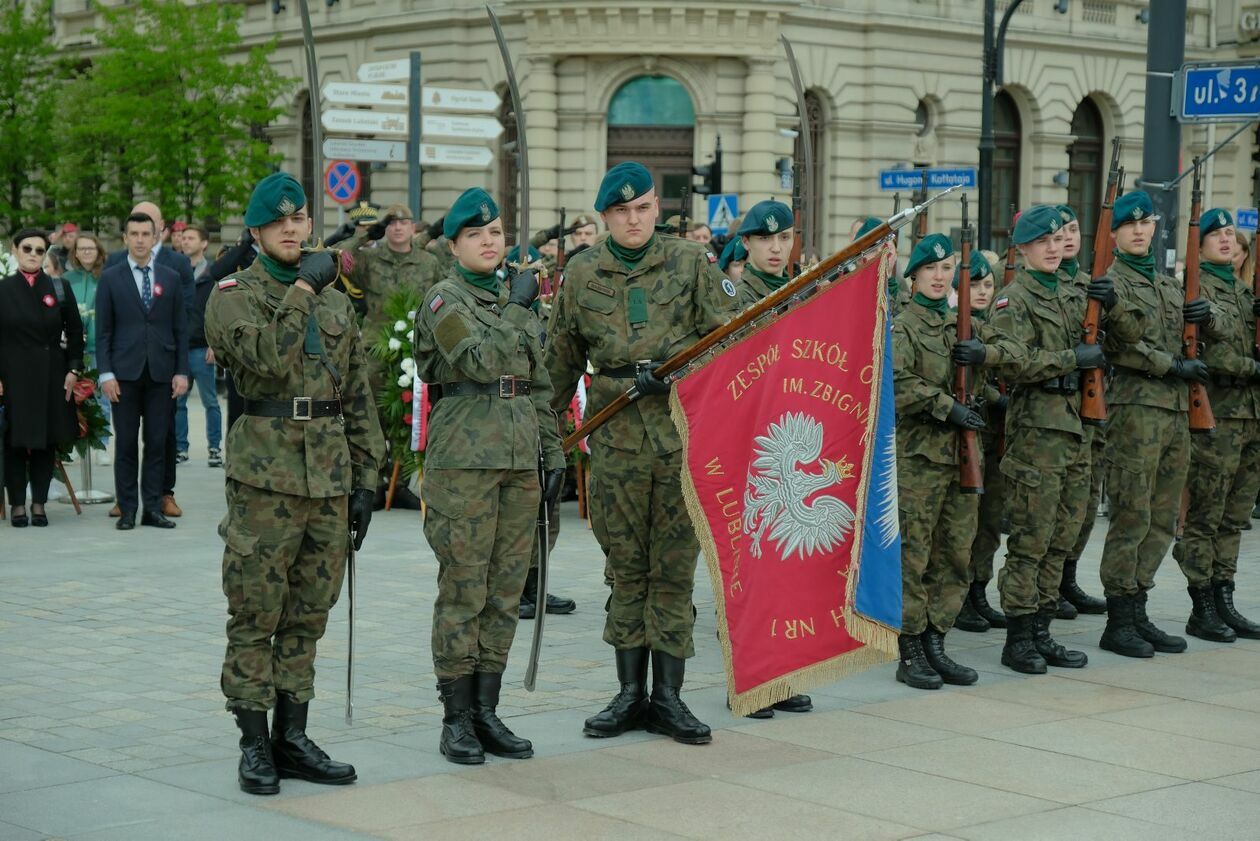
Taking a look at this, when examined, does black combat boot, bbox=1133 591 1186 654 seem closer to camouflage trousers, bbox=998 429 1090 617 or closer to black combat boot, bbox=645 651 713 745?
camouflage trousers, bbox=998 429 1090 617

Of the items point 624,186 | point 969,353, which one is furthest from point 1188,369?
point 624,186

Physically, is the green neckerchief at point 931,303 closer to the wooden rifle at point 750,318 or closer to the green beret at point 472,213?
the wooden rifle at point 750,318

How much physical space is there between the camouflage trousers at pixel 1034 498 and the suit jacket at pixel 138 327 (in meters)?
6.88

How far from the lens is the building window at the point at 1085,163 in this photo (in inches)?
1612

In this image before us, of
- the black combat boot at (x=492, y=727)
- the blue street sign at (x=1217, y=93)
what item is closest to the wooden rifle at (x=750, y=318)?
the black combat boot at (x=492, y=727)

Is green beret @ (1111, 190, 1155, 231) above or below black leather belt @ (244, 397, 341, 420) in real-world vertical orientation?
above

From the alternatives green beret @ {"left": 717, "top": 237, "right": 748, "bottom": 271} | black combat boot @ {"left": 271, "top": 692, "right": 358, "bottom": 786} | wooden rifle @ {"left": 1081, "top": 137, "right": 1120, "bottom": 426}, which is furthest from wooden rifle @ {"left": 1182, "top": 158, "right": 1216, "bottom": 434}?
→ black combat boot @ {"left": 271, "top": 692, "right": 358, "bottom": 786}

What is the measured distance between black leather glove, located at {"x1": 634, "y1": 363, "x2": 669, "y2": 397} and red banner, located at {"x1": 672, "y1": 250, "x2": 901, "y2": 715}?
2.9 inches

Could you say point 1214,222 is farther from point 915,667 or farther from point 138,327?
point 138,327

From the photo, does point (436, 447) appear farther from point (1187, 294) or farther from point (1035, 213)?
point (1187, 294)

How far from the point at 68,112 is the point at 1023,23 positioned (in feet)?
63.9

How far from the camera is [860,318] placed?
→ 7.52 m

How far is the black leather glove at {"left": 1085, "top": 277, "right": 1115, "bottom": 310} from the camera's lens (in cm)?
905

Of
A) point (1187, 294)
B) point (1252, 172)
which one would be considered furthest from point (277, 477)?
point (1252, 172)
